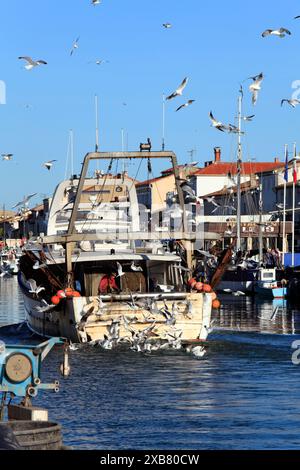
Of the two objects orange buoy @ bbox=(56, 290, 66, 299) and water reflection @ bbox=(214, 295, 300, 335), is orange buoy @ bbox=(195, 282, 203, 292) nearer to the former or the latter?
orange buoy @ bbox=(56, 290, 66, 299)

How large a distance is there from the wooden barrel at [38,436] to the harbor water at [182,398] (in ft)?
13.0

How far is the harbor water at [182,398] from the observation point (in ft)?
66.0

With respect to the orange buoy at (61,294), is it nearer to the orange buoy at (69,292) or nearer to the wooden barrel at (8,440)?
the orange buoy at (69,292)

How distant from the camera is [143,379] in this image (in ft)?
87.9

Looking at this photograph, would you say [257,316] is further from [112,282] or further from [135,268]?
[135,268]

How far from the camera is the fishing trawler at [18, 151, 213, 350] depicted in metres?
31.1

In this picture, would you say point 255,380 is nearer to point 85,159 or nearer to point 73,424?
point 73,424

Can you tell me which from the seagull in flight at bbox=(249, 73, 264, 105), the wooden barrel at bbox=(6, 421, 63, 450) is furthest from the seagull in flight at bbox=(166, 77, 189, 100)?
the wooden barrel at bbox=(6, 421, 63, 450)

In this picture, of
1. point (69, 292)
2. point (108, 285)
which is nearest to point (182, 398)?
point (69, 292)

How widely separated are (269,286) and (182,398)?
4584cm

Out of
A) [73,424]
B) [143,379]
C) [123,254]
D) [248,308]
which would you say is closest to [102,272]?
[123,254]

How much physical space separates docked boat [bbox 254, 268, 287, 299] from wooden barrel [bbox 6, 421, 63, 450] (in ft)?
179

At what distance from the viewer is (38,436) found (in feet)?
49.9

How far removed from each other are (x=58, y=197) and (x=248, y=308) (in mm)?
22451
